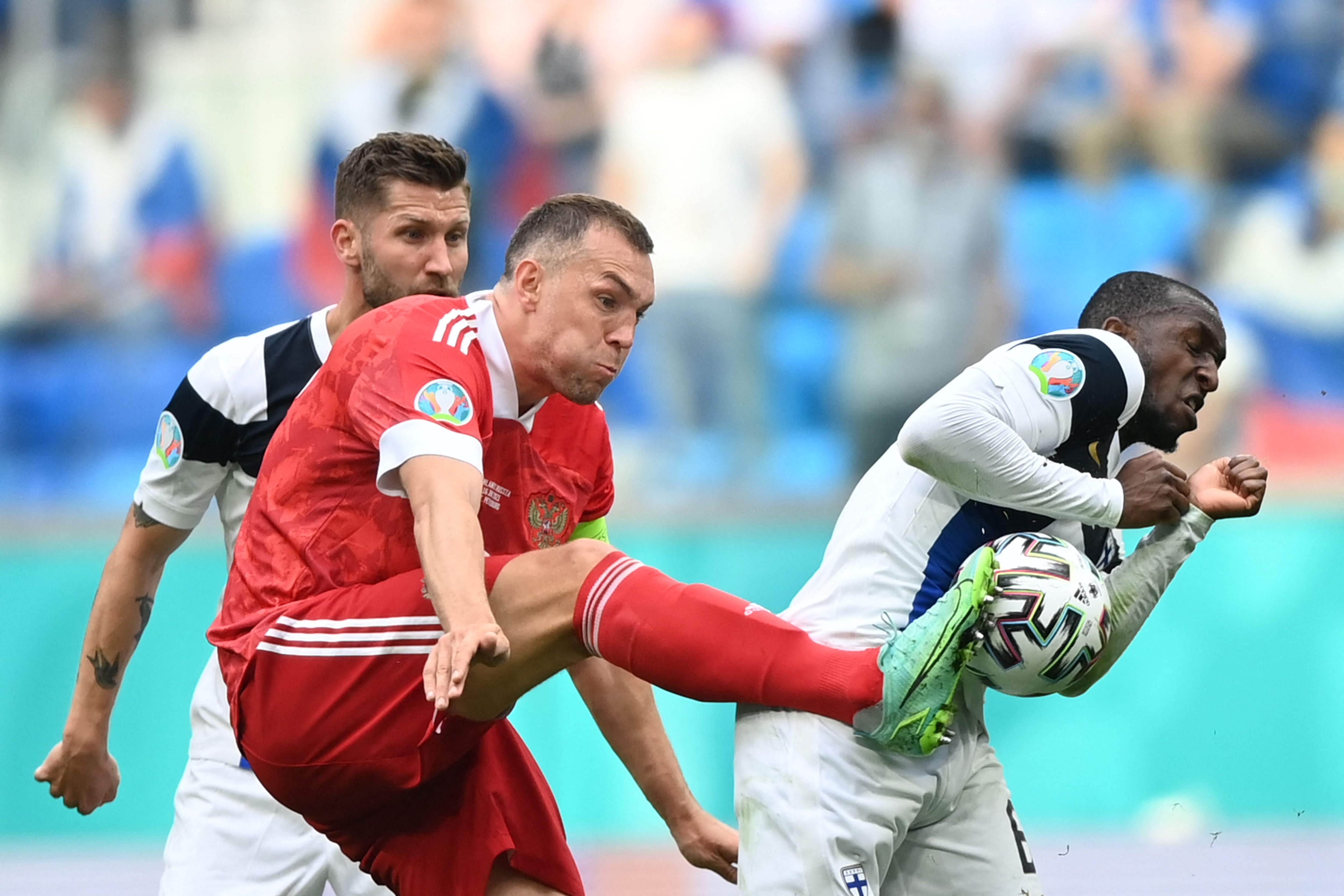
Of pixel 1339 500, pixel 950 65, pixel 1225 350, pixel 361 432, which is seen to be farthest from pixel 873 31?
pixel 361 432

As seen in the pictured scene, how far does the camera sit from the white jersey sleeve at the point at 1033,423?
3.12 metres

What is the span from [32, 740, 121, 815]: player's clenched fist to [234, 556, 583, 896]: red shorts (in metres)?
1.05

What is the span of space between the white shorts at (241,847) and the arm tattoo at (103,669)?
0.33m

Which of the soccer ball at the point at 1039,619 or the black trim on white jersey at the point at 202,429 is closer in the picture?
the soccer ball at the point at 1039,619

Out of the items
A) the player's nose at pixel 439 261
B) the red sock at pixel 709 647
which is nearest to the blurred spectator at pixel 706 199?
the player's nose at pixel 439 261

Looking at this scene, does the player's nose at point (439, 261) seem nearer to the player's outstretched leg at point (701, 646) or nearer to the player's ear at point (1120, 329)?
the player's outstretched leg at point (701, 646)

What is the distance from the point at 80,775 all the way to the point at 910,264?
6.00 meters

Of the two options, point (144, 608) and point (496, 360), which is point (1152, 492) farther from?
point (144, 608)

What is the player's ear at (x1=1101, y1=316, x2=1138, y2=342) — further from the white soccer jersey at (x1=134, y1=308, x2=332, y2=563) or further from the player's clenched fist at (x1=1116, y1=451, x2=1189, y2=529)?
the white soccer jersey at (x1=134, y1=308, x2=332, y2=563)

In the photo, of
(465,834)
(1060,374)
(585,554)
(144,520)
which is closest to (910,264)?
(144,520)

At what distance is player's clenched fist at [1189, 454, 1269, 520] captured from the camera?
11.2ft

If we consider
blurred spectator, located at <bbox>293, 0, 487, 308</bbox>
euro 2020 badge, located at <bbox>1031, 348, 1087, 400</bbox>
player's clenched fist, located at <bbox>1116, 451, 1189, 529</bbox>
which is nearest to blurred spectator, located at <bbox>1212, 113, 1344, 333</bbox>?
blurred spectator, located at <bbox>293, 0, 487, 308</bbox>

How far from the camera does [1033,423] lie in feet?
10.5

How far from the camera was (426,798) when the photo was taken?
3443mm
